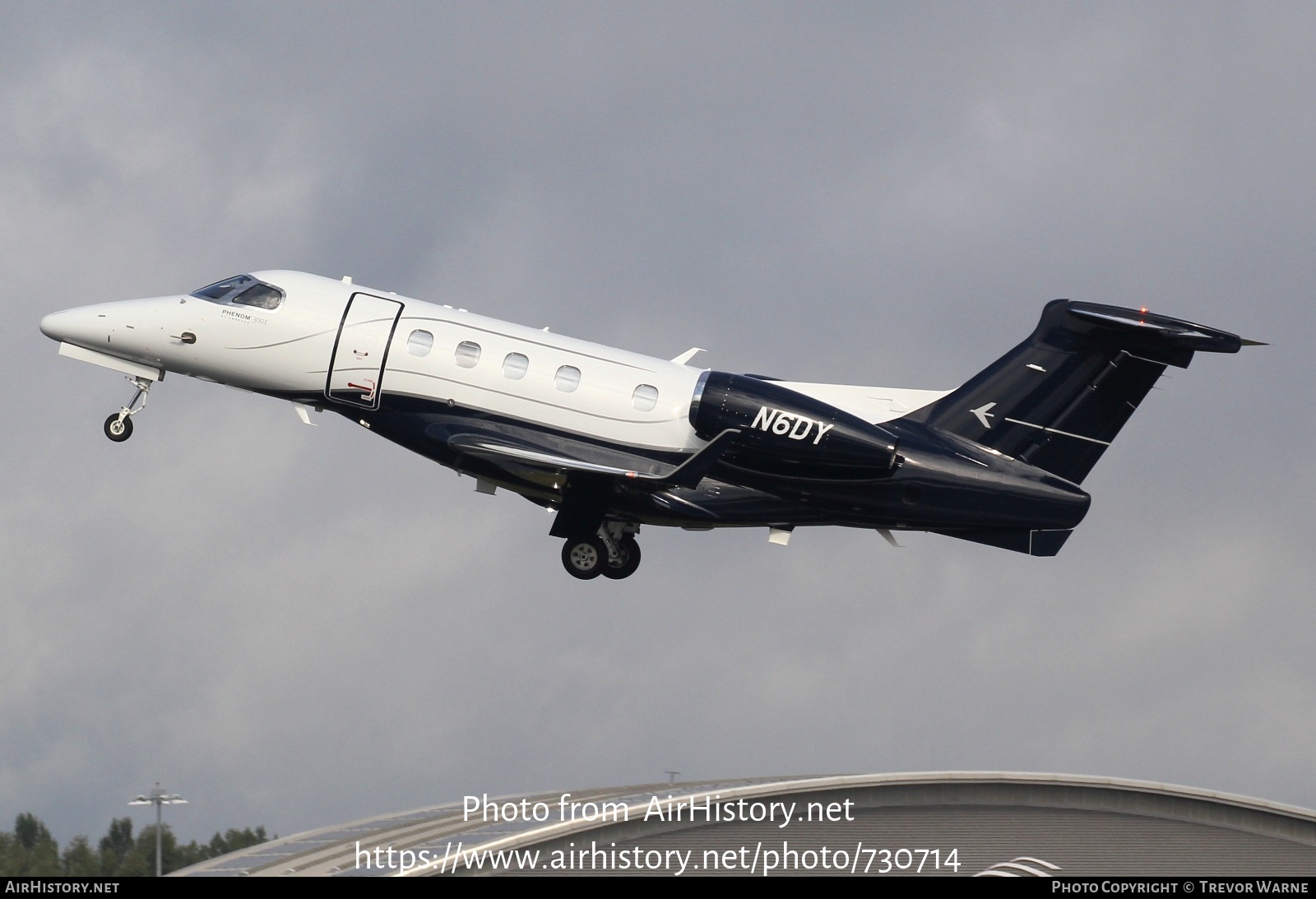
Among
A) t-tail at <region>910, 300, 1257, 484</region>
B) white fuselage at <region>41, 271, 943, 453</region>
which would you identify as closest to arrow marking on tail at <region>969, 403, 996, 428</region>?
t-tail at <region>910, 300, 1257, 484</region>

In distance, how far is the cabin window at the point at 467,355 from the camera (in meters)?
23.2

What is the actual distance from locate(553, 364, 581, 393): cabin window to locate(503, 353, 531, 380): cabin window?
1.58ft

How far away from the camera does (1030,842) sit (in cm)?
3197

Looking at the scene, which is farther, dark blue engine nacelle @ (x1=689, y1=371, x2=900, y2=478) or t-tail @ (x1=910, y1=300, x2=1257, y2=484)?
t-tail @ (x1=910, y1=300, x2=1257, y2=484)

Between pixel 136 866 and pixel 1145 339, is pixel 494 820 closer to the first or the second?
pixel 1145 339

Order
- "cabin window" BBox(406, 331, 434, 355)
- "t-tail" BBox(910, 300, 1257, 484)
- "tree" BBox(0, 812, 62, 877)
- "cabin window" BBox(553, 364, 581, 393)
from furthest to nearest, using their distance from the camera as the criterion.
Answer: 1. "tree" BBox(0, 812, 62, 877)
2. "cabin window" BBox(406, 331, 434, 355)
3. "cabin window" BBox(553, 364, 581, 393)
4. "t-tail" BBox(910, 300, 1257, 484)

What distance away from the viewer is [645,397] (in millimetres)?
23156

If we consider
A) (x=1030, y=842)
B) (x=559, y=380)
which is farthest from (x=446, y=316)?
(x=1030, y=842)

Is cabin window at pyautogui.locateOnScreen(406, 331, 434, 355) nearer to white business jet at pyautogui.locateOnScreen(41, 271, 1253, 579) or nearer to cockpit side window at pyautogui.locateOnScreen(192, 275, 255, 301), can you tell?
white business jet at pyautogui.locateOnScreen(41, 271, 1253, 579)

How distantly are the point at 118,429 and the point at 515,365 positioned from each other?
695 centimetres

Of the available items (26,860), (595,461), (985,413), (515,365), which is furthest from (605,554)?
(26,860)

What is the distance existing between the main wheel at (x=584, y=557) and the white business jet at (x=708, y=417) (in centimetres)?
18

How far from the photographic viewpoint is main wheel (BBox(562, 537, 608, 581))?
24.2 meters

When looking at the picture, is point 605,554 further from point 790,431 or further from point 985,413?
point 985,413
